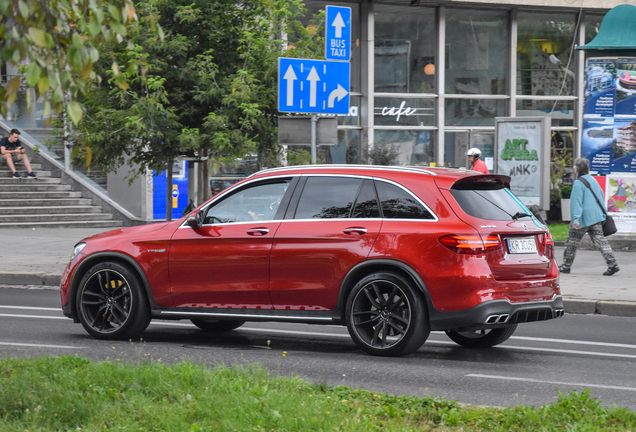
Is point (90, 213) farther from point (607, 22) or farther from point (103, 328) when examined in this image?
point (103, 328)

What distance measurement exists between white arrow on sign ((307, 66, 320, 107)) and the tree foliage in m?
1.03

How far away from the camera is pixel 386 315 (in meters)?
7.46

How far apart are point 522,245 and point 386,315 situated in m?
1.26

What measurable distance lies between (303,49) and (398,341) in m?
8.08

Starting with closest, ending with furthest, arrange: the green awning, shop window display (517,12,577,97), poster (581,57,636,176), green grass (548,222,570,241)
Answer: the green awning → poster (581,57,636,176) → green grass (548,222,570,241) → shop window display (517,12,577,97)

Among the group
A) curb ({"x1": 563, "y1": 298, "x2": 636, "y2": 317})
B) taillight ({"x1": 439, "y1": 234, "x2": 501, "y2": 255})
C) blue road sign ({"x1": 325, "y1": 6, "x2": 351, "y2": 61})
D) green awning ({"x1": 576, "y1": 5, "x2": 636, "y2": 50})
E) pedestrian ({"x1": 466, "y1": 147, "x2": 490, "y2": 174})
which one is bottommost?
curb ({"x1": 563, "y1": 298, "x2": 636, "y2": 317})

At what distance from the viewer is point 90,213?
24484 mm

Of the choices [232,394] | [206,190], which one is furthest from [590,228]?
[232,394]

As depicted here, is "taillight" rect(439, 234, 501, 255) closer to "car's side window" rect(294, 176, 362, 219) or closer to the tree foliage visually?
"car's side window" rect(294, 176, 362, 219)

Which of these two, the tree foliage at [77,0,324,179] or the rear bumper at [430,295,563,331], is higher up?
the tree foliage at [77,0,324,179]

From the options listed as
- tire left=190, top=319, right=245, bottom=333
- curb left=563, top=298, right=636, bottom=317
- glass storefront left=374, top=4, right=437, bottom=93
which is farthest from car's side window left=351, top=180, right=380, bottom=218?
glass storefront left=374, top=4, right=437, bottom=93

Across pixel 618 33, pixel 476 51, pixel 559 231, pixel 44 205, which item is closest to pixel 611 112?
pixel 618 33

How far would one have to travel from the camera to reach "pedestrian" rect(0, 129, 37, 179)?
25.0 metres

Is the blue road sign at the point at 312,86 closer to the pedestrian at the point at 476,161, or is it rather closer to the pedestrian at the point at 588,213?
the pedestrian at the point at 476,161
